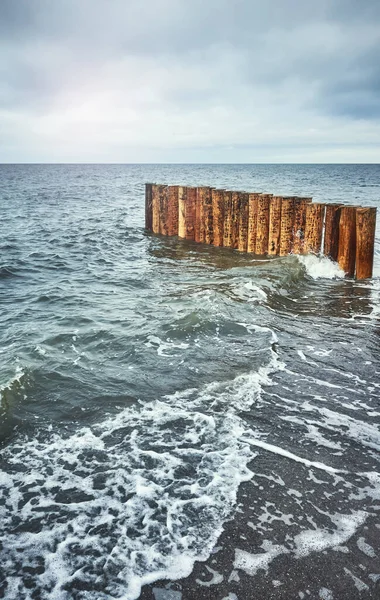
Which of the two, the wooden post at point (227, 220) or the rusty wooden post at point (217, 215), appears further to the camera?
the rusty wooden post at point (217, 215)

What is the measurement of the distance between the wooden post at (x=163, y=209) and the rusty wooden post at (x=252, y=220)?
156 inches

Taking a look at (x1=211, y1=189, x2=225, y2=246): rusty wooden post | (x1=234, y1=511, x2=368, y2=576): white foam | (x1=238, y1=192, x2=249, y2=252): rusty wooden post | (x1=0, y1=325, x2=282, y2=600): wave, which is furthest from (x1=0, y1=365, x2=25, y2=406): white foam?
(x1=211, y1=189, x2=225, y2=246): rusty wooden post

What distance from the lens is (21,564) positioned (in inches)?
115

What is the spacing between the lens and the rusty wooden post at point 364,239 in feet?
30.9

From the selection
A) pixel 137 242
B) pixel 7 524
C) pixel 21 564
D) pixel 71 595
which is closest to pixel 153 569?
pixel 71 595

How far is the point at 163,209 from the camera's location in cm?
1541

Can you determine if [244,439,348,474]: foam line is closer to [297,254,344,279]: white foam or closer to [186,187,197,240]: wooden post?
[297,254,344,279]: white foam

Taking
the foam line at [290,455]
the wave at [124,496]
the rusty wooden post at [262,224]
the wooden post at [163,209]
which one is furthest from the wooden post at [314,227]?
the foam line at [290,455]

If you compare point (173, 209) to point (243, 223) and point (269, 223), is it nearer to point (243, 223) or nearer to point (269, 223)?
point (243, 223)

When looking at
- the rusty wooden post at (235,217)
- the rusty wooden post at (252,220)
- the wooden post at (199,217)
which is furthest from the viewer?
the wooden post at (199,217)

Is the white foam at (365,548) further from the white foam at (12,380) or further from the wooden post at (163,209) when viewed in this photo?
the wooden post at (163,209)

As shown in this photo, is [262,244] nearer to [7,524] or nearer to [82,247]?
[82,247]

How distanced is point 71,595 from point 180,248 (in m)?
11.5

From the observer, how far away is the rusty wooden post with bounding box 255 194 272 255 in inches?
452
